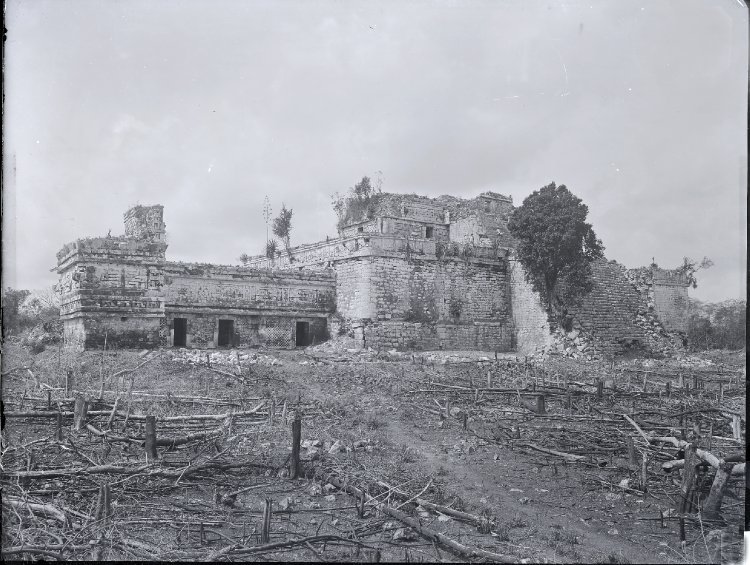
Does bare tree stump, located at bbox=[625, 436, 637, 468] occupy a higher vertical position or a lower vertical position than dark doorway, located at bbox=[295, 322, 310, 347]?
lower

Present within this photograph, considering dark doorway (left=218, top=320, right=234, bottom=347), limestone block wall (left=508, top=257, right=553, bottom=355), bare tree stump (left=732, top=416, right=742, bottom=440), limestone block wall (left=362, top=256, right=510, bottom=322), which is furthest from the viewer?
limestone block wall (left=508, top=257, right=553, bottom=355)

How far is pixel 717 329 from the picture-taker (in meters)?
27.4

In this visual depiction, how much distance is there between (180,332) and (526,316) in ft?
44.5

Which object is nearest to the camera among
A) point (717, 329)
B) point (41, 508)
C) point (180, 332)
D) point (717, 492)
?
point (41, 508)

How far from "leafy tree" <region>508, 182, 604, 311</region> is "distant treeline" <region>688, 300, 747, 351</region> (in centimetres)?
786

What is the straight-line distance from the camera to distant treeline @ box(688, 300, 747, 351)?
84.0ft

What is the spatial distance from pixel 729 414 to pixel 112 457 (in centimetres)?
944

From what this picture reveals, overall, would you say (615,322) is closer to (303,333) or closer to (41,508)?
(303,333)

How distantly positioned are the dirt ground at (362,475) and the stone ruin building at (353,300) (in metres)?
4.89

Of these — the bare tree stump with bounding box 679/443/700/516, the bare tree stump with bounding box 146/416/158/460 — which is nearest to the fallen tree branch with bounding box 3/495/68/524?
the bare tree stump with bounding box 146/416/158/460

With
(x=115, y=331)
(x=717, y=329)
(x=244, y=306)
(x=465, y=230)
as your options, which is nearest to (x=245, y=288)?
(x=244, y=306)

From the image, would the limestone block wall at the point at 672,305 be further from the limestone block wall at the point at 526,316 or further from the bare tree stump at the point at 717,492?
the bare tree stump at the point at 717,492

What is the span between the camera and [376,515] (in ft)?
19.6

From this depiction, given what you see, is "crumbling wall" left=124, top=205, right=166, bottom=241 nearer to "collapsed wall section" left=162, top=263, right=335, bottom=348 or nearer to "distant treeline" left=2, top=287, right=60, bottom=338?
"collapsed wall section" left=162, top=263, right=335, bottom=348
